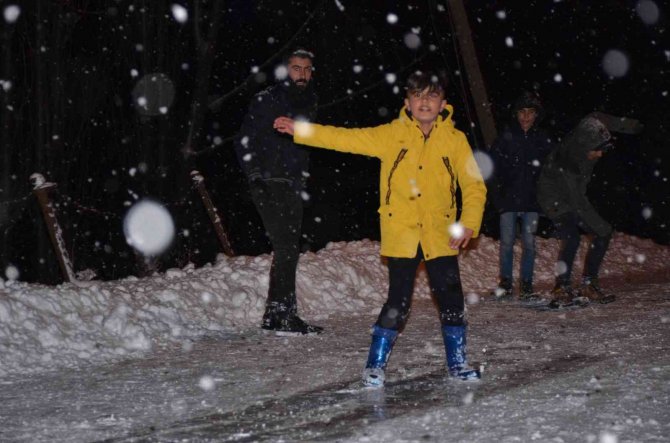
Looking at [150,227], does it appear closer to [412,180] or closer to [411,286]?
[411,286]

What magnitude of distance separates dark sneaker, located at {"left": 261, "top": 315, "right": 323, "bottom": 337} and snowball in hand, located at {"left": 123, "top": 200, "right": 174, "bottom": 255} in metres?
5.24

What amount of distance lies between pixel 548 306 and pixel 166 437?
5.40 m

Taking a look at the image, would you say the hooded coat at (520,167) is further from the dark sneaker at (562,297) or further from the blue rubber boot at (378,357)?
the blue rubber boot at (378,357)

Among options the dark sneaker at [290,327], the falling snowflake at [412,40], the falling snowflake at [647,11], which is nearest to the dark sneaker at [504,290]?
the dark sneaker at [290,327]

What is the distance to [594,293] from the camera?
9.34 meters

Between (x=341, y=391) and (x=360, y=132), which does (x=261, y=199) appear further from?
(x=341, y=391)

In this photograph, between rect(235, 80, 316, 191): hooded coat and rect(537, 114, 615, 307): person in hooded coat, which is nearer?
rect(235, 80, 316, 191): hooded coat

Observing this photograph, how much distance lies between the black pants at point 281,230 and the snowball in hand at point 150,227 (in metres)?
5.27

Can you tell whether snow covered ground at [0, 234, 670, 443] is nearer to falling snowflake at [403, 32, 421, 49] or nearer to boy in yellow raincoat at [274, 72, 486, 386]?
boy in yellow raincoat at [274, 72, 486, 386]

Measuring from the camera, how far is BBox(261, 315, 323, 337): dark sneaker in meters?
7.48

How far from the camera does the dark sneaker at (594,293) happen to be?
364 inches

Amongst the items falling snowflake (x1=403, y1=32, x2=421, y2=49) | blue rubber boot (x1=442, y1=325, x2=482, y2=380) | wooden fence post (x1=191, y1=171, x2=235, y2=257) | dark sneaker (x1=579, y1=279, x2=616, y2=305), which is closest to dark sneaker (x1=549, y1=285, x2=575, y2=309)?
dark sneaker (x1=579, y1=279, x2=616, y2=305)

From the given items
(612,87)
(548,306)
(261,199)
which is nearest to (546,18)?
(612,87)

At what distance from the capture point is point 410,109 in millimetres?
5500
